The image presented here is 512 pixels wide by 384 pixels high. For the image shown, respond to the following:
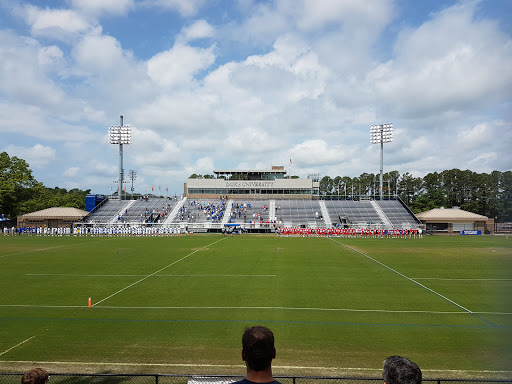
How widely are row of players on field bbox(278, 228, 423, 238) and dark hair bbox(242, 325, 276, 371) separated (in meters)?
58.8

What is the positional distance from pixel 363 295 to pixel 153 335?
418 inches

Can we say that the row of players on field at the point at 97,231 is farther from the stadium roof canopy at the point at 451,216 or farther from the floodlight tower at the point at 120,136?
the stadium roof canopy at the point at 451,216

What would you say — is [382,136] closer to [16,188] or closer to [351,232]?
[351,232]

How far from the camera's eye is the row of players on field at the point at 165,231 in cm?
6131

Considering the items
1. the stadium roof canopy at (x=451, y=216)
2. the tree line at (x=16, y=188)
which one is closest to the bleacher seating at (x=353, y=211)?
the stadium roof canopy at (x=451, y=216)

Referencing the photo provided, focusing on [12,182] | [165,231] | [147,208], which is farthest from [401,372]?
[12,182]

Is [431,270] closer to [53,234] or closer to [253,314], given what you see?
[253,314]

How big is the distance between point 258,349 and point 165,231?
210ft

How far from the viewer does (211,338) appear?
1182 cm

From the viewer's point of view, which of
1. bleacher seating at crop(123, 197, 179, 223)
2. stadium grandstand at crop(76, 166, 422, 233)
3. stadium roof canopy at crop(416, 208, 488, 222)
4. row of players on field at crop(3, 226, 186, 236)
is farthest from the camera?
bleacher seating at crop(123, 197, 179, 223)

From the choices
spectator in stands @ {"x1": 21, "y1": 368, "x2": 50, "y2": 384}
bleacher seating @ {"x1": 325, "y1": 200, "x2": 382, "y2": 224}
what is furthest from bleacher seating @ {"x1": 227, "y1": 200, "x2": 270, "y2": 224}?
spectator in stands @ {"x1": 21, "y1": 368, "x2": 50, "y2": 384}

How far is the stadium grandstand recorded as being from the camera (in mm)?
69500

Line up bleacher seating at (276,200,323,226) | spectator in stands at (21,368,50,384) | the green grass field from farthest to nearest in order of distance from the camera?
bleacher seating at (276,200,323,226) < the green grass field < spectator in stands at (21,368,50,384)

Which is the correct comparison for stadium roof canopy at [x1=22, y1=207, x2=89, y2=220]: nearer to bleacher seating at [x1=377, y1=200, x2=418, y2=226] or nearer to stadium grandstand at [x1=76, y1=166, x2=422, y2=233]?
stadium grandstand at [x1=76, y1=166, x2=422, y2=233]
